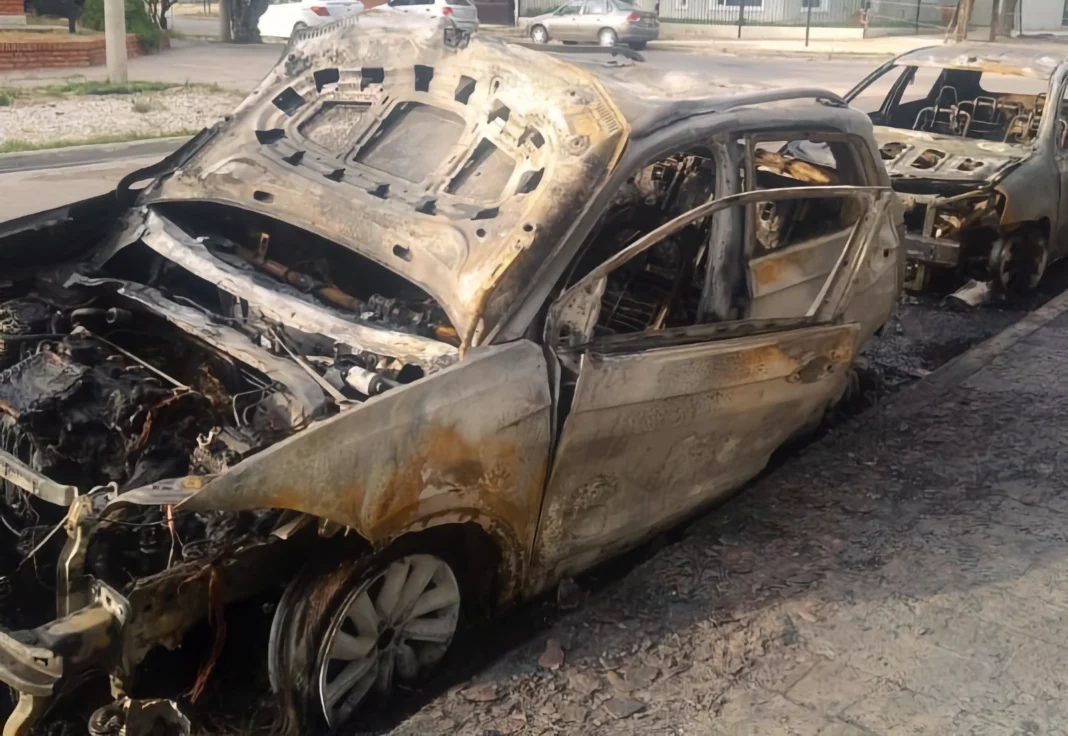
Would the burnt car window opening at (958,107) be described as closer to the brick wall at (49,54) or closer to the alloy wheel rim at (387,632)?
the alloy wheel rim at (387,632)

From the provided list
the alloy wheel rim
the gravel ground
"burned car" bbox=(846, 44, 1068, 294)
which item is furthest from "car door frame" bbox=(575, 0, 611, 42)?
the alloy wheel rim

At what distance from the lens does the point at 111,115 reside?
14.7 m

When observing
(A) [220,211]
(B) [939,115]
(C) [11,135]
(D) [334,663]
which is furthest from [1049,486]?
(C) [11,135]

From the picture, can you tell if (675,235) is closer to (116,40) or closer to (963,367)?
(963,367)

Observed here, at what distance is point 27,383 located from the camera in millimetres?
3412

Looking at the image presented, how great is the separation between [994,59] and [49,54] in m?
16.3

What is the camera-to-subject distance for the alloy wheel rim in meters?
3.07

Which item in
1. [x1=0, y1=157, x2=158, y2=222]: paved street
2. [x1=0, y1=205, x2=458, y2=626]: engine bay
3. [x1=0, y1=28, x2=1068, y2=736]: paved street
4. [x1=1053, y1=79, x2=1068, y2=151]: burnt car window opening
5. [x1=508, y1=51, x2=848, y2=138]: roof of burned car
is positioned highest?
[x1=508, y1=51, x2=848, y2=138]: roof of burned car

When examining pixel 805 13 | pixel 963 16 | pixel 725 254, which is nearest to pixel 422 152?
pixel 725 254

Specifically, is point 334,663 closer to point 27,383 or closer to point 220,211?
point 27,383

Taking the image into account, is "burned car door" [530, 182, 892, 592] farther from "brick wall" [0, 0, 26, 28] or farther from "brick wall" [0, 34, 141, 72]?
"brick wall" [0, 0, 26, 28]

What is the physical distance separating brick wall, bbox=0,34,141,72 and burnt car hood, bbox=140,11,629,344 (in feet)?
52.6

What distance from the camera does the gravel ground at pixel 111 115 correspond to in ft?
43.6

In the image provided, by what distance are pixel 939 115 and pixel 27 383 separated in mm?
8412
